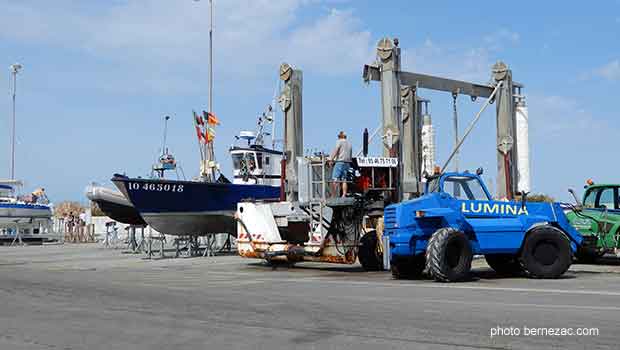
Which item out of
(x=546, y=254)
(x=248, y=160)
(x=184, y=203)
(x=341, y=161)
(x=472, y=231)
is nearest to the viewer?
(x=472, y=231)

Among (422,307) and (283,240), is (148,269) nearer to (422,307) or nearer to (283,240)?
(283,240)

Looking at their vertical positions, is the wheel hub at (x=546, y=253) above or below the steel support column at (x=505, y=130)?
below

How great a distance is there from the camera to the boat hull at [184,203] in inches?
890

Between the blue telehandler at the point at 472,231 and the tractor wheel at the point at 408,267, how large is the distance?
26mm

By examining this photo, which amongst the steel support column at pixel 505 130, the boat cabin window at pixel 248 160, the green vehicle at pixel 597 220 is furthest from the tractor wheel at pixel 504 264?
the boat cabin window at pixel 248 160

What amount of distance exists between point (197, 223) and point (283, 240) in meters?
6.88

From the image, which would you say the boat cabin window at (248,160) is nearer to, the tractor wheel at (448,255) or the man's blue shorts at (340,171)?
the man's blue shorts at (340,171)

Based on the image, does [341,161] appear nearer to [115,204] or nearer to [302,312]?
[302,312]

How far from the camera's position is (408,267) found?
45.2 ft

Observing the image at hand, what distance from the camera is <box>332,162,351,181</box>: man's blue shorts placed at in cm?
1602

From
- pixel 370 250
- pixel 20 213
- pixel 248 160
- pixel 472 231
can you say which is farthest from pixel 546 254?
pixel 20 213

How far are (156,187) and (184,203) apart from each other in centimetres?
107

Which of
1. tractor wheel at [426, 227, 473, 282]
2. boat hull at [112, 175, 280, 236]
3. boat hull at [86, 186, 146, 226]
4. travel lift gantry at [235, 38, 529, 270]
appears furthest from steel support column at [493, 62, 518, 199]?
boat hull at [86, 186, 146, 226]

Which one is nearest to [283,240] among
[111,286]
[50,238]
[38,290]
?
[111,286]
